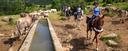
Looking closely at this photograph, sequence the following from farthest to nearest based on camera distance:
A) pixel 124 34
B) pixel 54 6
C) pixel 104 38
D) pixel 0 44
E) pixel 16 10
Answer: pixel 54 6 → pixel 16 10 → pixel 0 44 → pixel 124 34 → pixel 104 38

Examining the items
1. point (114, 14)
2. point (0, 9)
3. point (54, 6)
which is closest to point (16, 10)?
point (0, 9)

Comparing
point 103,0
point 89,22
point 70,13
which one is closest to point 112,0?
point 103,0

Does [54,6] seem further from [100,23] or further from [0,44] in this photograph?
[100,23]

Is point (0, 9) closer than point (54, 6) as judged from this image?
Yes

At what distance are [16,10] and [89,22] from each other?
177ft

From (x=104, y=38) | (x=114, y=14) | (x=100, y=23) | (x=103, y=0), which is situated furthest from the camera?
(x=103, y=0)

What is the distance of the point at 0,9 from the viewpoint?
228 feet

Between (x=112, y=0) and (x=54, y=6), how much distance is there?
2212cm

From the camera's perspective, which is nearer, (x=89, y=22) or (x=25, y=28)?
(x=89, y=22)

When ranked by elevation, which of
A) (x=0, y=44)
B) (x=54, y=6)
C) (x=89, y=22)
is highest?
(x=89, y=22)

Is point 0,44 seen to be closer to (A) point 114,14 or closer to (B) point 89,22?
(B) point 89,22

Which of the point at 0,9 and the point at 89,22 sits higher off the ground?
the point at 89,22

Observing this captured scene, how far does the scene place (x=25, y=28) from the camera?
21.0m

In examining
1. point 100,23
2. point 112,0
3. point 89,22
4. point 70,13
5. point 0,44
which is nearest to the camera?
point 100,23
